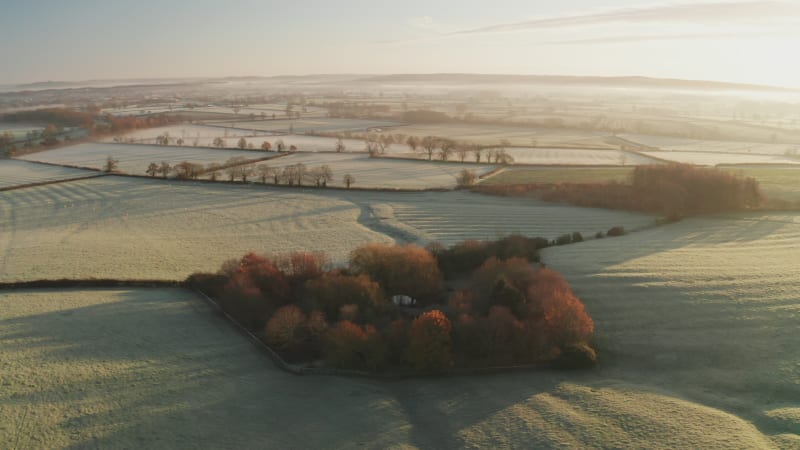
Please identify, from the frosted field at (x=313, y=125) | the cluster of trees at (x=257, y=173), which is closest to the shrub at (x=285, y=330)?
the cluster of trees at (x=257, y=173)

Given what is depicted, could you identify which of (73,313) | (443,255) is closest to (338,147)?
(443,255)

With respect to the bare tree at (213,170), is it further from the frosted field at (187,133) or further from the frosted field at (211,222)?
the frosted field at (187,133)

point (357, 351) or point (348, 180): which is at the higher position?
point (348, 180)

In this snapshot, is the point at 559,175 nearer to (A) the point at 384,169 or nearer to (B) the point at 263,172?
(A) the point at 384,169

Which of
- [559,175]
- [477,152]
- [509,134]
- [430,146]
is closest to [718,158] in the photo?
[559,175]

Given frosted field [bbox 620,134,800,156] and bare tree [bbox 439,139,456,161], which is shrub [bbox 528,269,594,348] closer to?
bare tree [bbox 439,139,456,161]

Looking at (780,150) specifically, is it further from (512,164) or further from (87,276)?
(87,276)
